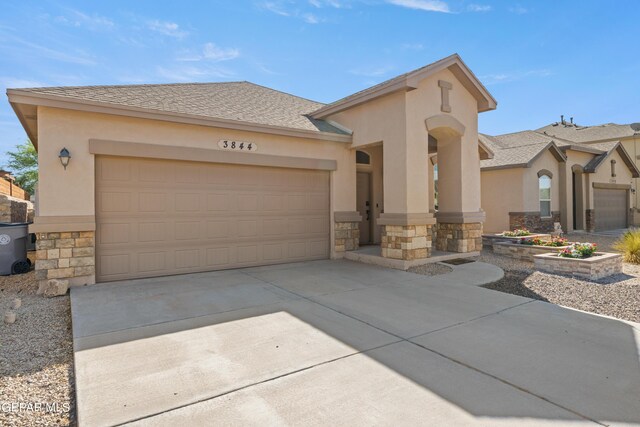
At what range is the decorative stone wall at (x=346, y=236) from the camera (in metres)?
9.98

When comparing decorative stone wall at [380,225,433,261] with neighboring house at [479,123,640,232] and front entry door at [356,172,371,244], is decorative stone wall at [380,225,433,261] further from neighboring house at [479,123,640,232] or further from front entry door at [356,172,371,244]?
neighboring house at [479,123,640,232]

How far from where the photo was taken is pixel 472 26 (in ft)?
37.5

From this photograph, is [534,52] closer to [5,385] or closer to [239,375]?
[239,375]

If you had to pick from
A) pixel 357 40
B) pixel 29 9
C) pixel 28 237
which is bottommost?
pixel 28 237

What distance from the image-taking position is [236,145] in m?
8.48

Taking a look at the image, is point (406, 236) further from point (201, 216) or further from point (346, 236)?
point (201, 216)

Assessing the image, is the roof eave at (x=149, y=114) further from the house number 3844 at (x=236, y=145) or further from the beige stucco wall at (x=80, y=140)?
the house number 3844 at (x=236, y=145)

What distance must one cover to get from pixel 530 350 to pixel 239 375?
10.2 ft

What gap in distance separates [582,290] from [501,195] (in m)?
10.4

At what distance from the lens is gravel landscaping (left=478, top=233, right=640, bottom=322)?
562cm

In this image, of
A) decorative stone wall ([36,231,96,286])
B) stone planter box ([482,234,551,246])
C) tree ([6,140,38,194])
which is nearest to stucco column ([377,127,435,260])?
stone planter box ([482,234,551,246])

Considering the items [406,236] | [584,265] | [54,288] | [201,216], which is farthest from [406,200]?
[54,288]

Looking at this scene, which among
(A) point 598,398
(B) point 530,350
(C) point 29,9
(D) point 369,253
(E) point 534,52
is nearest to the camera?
(A) point 598,398

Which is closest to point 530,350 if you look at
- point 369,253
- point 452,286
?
point 452,286
